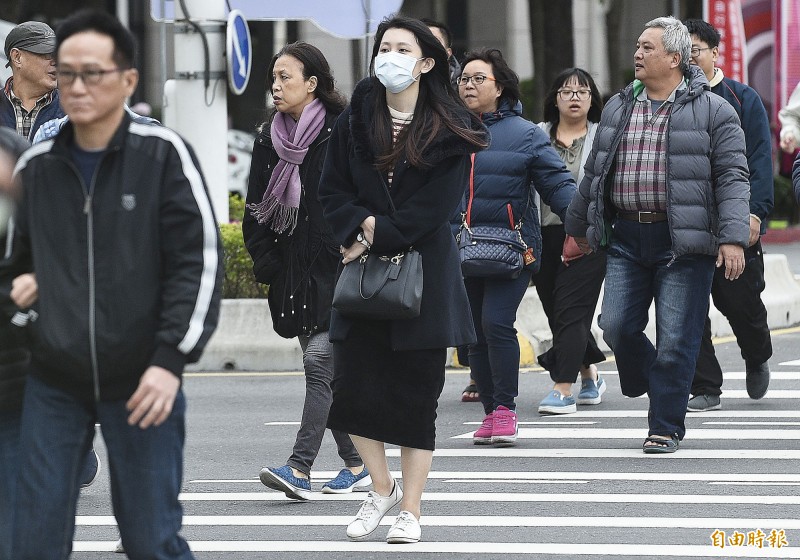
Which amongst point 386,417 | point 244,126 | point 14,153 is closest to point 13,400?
point 14,153

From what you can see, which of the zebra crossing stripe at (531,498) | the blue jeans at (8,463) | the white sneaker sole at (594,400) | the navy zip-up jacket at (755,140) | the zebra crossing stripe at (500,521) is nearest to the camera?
the blue jeans at (8,463)

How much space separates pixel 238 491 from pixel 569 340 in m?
2.69

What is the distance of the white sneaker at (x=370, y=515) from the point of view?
5.91 metres

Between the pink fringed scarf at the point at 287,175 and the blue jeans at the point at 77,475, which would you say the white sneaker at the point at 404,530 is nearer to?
the pink fringed scarf at the point at 287,175

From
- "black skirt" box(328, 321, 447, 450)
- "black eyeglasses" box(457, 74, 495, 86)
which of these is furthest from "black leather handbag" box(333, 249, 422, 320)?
"black eyeglasses" box(457, 74, 495, 86)

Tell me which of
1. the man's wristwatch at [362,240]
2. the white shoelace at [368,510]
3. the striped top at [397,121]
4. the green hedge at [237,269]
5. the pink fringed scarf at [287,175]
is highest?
the striped top at [397,121]

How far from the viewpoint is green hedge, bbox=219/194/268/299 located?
11523 mm

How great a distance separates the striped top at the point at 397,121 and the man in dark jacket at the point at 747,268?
307cm

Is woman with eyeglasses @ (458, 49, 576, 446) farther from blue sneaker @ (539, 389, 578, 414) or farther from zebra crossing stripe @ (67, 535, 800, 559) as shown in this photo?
zebra crossing stripe @ (67, 535, 800, 559)

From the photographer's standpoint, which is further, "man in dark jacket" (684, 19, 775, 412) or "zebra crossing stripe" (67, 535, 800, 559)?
"man in dark jacket" (684, 19, 775, 412)

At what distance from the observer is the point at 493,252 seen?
8055 mm

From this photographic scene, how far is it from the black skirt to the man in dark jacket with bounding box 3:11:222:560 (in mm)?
1885

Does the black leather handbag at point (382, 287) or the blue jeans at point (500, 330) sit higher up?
the black leather handbag at point (382, 287)

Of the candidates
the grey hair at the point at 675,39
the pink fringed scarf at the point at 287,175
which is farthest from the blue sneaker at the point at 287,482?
the grey hair at the point at 675,39
